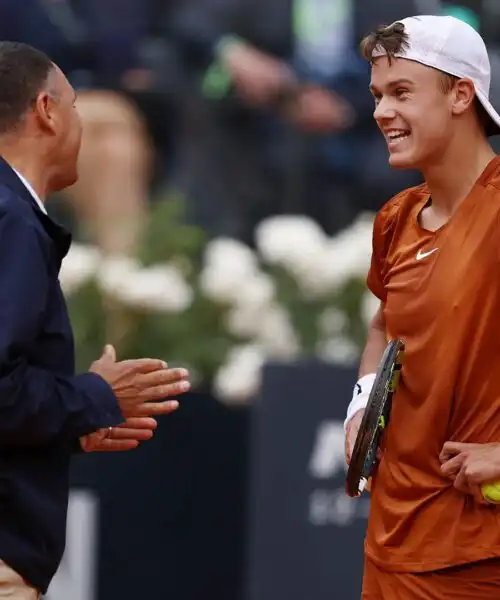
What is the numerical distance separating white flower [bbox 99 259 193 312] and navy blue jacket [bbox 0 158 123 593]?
270 centimetres

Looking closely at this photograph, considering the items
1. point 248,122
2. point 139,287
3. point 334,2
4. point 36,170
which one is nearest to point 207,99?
point 248,122

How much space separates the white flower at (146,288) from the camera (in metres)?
6.20

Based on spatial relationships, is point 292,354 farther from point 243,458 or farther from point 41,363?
point 41,363

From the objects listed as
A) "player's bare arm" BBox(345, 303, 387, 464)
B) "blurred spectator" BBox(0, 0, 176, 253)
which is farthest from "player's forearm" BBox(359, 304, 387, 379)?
"blurred spectator" BBox(0, 0, 176, 253)

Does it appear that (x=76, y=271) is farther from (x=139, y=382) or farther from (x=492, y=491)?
(x=492, y=491)

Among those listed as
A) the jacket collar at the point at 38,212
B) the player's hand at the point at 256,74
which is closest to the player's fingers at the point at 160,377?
the jacket collar at the point at 38,212

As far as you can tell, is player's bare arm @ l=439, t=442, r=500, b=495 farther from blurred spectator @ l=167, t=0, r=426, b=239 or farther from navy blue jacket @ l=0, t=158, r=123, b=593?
blurred spectator @ l=167, t=0, r=426, b=239

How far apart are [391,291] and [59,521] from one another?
0.88m

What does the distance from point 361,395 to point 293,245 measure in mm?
2837

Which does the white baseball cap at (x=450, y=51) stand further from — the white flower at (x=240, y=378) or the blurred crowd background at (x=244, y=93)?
the blurred crowd background at (x=244, y=93)

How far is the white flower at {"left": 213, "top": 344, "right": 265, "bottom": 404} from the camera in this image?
234 inches

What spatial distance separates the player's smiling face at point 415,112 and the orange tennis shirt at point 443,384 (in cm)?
13

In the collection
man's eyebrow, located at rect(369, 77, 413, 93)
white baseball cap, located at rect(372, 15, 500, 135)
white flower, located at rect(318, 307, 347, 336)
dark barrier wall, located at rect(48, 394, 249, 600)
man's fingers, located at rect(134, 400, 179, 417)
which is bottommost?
dark barrier wall, located at rect(48, 394, 249, 600)

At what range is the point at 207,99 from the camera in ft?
26.1
